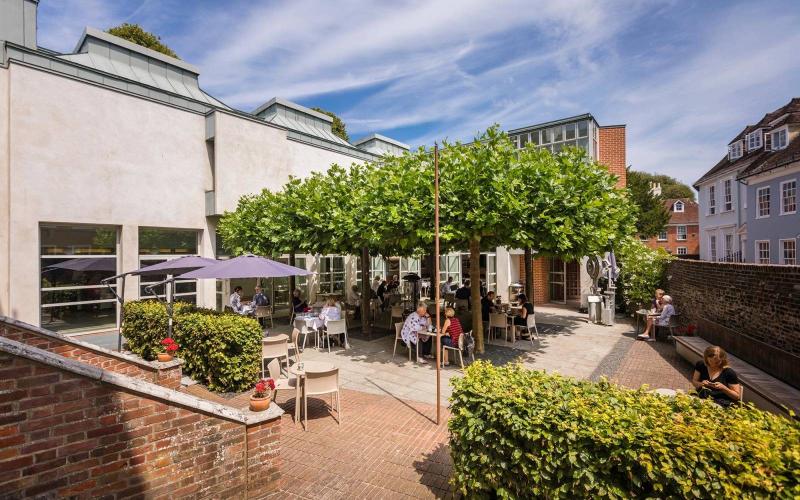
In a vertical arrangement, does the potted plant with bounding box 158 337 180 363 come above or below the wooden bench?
above

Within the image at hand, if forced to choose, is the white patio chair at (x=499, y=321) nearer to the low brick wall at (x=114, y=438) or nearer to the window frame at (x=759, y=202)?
the low brick wall at (x=114, y=438)

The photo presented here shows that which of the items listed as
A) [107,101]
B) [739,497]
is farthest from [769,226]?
[107,101]

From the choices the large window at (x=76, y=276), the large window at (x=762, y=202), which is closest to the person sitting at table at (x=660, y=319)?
the large window at (x=762, y=202)

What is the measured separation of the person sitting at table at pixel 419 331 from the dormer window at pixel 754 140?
28.4 meters

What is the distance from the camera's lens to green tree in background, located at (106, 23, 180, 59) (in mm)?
22653

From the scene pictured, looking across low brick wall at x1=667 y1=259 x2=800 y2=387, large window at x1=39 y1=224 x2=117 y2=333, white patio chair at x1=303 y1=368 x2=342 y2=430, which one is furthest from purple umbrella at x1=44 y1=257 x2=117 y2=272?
low brick wall at x1=667 y1=259 x2=800 y2=387

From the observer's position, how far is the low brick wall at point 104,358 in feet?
19.8

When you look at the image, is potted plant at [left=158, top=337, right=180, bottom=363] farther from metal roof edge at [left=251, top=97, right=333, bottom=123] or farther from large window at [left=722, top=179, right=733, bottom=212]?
large window at [left=722, top=179, right=733, bottom=212]

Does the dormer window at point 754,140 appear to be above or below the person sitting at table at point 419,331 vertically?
above

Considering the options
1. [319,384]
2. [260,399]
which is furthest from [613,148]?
[260,399]

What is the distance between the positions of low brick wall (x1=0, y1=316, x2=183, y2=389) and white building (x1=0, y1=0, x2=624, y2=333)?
574 cm

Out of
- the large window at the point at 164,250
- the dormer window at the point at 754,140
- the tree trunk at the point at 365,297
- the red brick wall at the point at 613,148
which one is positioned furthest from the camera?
the dormer window at the point at 754,140

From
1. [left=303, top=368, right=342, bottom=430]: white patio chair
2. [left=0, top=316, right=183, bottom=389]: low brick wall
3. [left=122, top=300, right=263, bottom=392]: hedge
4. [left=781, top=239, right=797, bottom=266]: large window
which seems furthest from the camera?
[left=781, top=239, right=797, bottom=266]: large window

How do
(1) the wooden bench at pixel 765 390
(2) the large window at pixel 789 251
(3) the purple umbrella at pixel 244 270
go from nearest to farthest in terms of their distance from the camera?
(1) the wooden bench at pixel 765 390
(3) the purple umbrella at pixel 244 270
(2) the large window at pixel 789 251
